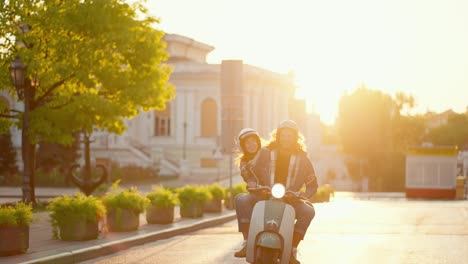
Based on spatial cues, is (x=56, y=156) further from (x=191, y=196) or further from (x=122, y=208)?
(x=122, y=208)

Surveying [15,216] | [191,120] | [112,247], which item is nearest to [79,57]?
[112,247]

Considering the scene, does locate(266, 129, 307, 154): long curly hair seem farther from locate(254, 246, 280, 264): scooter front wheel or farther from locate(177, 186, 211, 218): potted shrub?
locate(177, 186, 211, 218): potted shrub

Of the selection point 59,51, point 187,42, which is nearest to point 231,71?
point 59,51

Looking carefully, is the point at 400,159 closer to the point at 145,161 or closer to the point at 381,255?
the point at 145,161

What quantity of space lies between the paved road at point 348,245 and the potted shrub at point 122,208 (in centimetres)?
88

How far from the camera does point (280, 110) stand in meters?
85.8

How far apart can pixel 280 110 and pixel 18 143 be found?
2630 cm

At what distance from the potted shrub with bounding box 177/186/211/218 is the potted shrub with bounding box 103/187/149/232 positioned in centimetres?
504

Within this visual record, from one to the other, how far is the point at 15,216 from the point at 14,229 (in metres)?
A: 0.19

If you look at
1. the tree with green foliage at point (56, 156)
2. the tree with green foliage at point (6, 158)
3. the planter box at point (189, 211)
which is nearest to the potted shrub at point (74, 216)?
the planter box at point (189, 211)

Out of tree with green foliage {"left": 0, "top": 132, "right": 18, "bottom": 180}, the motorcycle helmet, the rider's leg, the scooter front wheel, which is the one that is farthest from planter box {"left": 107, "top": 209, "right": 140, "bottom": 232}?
tree with green foliage {"left": 0, "top": 132, "right": 18, "bottom": 180}

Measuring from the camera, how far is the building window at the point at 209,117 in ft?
Answer: 258

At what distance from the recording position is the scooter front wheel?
8.96 metres

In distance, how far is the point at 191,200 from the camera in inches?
876
